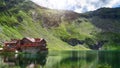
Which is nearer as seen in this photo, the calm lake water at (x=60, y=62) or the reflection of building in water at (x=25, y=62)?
the calm lake water at (x=60, y=62)

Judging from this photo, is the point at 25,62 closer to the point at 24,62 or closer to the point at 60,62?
the point at 24,62

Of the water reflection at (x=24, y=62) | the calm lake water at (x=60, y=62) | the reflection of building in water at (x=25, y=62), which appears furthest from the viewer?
the reflection of building in water at (x=25, y=62)

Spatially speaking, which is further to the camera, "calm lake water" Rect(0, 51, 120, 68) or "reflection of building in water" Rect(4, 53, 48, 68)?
"reflection of building in water" Rect(4, 53, 48, 68)

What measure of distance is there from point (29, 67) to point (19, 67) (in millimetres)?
2609

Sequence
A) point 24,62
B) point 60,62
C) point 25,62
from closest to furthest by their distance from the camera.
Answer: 1. point 24,62
2. point 25,62
3. point 60,62

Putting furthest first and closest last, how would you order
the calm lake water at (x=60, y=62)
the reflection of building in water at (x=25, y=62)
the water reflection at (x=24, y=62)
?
the reflection of building in water at (x=25, y=62), the water reflection at (x=24, y=62), the calm lake water at (x=60, y=62)

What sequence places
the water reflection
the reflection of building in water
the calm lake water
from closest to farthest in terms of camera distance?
the calm lake water
the water reflection
the reflection of building in water

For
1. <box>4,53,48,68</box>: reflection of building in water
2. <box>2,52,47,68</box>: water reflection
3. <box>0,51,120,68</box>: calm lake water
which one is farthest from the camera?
<box>4,53,48,68</box>: reflection of building in water

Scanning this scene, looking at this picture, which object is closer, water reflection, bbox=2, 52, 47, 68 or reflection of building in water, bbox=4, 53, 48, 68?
water reflection, bbox=2, 52, 47, 68

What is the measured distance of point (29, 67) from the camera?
7538 centimetres

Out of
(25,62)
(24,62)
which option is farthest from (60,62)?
(24,62)

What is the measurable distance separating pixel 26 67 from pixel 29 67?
110 cm

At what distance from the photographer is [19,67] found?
245ft

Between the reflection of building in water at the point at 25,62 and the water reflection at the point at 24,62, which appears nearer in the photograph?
the water reflection at the point at 24,62
